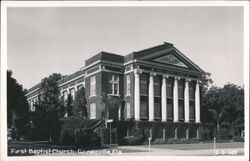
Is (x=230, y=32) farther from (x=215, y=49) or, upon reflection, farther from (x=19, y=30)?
(x=19, y=30)

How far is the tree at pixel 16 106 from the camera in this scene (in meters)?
14.5

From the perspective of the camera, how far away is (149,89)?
23141 millimetres

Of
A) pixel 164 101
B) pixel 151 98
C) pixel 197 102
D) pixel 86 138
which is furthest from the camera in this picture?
pixel 197 102

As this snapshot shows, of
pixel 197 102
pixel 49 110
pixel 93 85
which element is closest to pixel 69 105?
pixel 93 85

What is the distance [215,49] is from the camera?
15.0 m

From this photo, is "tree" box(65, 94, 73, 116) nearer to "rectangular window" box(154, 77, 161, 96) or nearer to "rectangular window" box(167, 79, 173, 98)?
"rectangular window" box(154, 77, 161, 96)

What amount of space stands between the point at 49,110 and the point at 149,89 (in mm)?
5668

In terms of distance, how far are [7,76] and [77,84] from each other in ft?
28.0

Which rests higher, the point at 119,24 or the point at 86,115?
the point at 119,24

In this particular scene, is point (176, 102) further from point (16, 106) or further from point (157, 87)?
point (16, 106)

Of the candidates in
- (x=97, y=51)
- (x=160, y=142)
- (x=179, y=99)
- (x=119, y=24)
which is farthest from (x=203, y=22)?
(x=179, y=99)

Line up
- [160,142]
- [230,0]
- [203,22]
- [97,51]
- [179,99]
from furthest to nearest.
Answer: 1. [179,99]
2. [160,142]
3. [97,51]
4. [203,22]
5. [230,0]

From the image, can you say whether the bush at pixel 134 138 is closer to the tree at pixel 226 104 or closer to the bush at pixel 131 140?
the bush at pixel 131 140

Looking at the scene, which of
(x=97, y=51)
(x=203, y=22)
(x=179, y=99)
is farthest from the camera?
(x=179, y=99)
